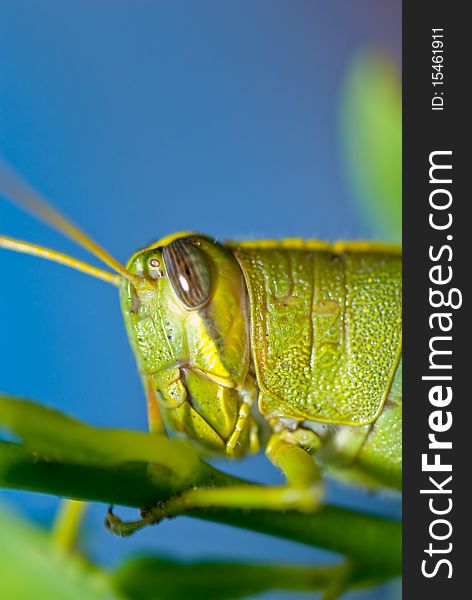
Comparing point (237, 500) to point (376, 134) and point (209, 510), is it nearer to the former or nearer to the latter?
point (209, 510)

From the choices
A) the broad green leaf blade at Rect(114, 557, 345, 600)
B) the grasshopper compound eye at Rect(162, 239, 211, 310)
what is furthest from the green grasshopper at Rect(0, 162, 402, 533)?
the broad green leaf blade at Rect(114, 557, 345, 600)

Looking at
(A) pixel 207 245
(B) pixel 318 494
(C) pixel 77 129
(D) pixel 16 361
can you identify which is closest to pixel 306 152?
(C) pixel 77 129

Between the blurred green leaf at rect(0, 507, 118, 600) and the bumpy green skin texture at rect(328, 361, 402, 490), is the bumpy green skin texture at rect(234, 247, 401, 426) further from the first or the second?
the blurred green leaf at rect(0, 507, 118, 600)

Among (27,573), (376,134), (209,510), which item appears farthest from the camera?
(376,134)

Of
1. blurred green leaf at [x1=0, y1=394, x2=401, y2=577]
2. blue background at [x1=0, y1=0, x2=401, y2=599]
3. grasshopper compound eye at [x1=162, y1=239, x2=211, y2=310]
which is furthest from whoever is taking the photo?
blue background at [x1=0, y1=0, x2=401, y2=599]

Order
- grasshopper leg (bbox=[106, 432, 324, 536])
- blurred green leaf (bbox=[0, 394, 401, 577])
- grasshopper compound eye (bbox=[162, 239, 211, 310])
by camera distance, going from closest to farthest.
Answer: blurred green leaf (bbox=[0, 394, 401, 577]) < grasshopper leg (bbox=[106, 432, 324, 536]) < grasshopper compound eye (bbox=[162, 239, 211, 310])

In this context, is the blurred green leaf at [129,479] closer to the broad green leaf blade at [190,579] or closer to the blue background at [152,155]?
the broad green leaf blade at [190,579]

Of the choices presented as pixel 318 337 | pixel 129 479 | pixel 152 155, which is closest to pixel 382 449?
pixel 318 337
